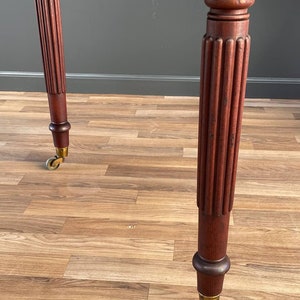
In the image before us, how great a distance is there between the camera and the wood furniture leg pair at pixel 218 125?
0.48 m

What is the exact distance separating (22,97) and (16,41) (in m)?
0.26

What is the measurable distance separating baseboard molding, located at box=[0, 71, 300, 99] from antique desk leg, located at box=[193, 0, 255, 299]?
132cm

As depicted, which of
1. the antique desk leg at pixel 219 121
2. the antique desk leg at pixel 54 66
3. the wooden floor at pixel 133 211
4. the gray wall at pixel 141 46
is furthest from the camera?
the gray wall at pixel 141 46

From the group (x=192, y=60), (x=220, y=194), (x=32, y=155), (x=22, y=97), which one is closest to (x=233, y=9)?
(x=220, y=194)

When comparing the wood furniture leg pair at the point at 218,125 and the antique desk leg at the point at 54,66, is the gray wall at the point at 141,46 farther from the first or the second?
the wood furniture leg pair at the point at 218,125

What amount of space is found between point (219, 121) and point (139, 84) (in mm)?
1398

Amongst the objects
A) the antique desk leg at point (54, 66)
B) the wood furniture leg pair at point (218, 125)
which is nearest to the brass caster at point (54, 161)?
the antique desk leg at point (54, 66)

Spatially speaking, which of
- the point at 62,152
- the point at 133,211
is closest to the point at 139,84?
the point at 62,152

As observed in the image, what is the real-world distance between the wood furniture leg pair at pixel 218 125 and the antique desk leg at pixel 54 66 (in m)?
0.63

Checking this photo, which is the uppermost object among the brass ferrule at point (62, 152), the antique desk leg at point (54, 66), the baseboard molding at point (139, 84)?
the antique desk leg at point (54, 66)

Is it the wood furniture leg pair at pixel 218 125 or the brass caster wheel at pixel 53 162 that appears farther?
the brass caster wheel at pixel 53 162

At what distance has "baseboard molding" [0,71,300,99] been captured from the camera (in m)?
1.82

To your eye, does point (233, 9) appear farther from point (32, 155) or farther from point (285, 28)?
point (285, 28)

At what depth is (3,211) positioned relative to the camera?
1.02 m
